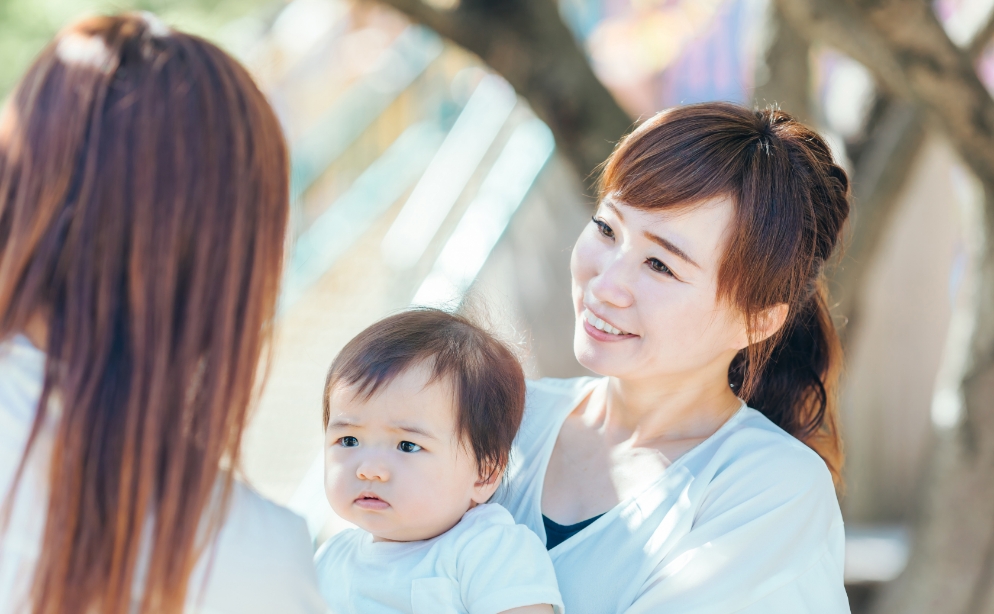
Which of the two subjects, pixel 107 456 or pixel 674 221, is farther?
pixel 674 221

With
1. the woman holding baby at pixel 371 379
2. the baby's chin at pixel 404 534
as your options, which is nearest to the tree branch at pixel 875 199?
the woman holding baby at pixel 371 379

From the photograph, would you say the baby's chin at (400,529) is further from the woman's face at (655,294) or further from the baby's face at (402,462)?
the woman's face at (655,294)

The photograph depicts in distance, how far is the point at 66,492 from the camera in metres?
1.09

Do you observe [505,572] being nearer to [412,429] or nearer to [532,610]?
[532,610]

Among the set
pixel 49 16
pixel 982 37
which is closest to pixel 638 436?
pixel 982 37

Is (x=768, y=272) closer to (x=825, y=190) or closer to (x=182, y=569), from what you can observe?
(x=825, y=190)

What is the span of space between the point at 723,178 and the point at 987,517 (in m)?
1.77

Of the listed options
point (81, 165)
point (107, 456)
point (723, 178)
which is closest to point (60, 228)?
point (81, 165)

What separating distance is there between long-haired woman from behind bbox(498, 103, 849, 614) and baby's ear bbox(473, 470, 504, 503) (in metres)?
0.16

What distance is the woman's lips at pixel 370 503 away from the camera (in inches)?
68.9

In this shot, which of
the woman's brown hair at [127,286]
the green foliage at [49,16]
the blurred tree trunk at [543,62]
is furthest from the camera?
the green foliage at [49,16]

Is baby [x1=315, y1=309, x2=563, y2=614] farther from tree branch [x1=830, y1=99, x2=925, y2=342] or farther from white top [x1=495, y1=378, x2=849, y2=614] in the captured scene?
tree branch [x1=830, y1=99, x2=925, y2=342]

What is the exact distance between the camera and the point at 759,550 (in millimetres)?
1645

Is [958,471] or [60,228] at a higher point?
[60,228]
